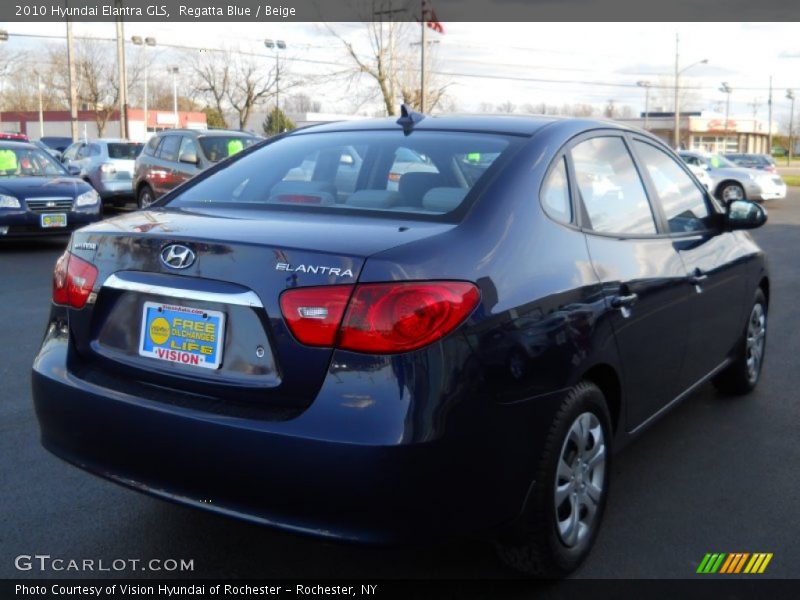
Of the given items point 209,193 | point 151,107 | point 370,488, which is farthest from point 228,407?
point 151,107

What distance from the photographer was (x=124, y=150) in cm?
2102

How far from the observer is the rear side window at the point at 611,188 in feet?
11.8

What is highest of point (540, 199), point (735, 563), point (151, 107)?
point (151, 107)

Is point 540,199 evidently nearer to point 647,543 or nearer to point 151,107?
point 647,543

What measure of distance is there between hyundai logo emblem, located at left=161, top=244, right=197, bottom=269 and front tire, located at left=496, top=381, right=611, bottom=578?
1.31 meters

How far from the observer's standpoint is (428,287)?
2643 mm

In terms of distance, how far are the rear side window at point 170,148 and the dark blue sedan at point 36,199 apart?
404 cm

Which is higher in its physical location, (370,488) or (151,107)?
(151,107)

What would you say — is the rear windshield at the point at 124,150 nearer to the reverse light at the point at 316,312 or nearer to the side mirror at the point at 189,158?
the side mirror at the point at 189,158

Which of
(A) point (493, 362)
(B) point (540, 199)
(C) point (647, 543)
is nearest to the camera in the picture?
(A) point (493, 362)

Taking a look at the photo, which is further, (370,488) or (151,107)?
(151,107)

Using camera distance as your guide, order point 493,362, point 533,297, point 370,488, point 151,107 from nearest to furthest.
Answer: point 370,488 < point 493,362 < point 533,297 < point 151,107

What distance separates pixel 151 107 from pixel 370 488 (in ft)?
279
